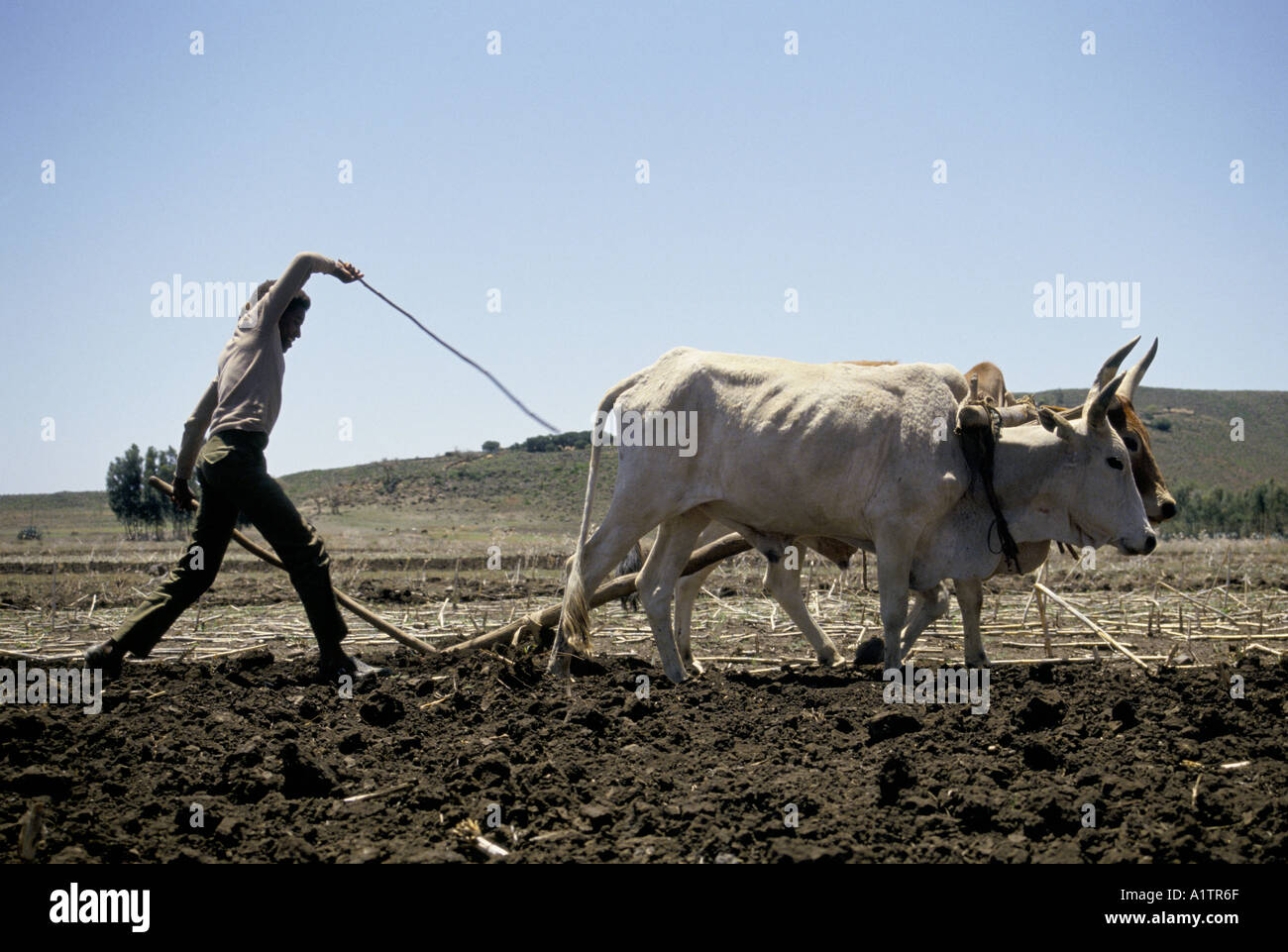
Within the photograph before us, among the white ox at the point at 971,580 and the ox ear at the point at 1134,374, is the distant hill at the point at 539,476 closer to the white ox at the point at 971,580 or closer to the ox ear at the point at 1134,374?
the white ox at the point at 971,580

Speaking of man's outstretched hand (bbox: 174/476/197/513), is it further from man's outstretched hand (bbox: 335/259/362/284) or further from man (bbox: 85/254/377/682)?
man's outstretched hand (bbox: 335/259/362/284)

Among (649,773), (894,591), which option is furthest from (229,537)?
(894,591)

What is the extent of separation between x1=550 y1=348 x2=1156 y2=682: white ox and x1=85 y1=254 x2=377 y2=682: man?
1.74m

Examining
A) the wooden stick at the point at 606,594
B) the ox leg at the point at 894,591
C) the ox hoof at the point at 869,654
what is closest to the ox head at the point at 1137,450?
the ox leg at the point at 894,591

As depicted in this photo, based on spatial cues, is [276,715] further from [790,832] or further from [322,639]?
[790,832]

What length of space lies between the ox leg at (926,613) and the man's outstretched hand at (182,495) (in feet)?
17.0

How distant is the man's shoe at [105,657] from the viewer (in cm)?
636

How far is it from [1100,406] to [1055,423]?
309 mm

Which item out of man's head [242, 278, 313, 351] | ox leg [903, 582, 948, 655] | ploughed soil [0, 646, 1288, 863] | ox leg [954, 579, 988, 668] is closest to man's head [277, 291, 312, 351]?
man's head [242, 278, 313, 351]

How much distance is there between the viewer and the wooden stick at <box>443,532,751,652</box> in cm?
784

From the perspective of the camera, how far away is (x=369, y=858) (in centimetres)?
363

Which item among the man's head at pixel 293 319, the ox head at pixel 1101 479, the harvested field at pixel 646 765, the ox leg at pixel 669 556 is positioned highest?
the man's head at pixel 293 319

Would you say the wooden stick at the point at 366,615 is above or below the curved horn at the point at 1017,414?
below

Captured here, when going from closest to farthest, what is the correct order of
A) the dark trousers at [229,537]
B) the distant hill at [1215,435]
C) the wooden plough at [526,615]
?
the dark trousers at [229,537] → the wooden plough at [526,615] → the distant hill at [1215,435]
